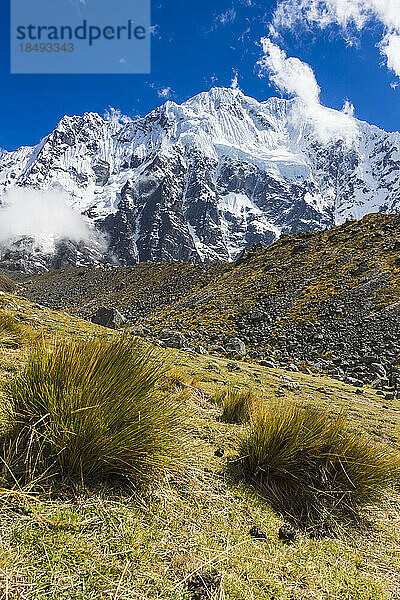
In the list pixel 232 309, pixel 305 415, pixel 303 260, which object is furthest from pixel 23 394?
pixel 303 260

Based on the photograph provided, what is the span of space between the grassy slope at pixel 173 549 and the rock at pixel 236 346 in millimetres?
13902

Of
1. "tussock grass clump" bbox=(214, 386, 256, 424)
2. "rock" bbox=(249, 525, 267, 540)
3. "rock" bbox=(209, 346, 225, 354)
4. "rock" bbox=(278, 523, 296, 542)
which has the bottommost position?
"rock" bbox=(209, 346, 225, 354)

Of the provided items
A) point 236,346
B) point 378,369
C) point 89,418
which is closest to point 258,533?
point 89,418

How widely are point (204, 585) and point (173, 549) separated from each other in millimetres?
231

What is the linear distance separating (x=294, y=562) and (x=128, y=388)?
132 centimetres

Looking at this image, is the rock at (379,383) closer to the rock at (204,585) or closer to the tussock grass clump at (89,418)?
Result: the tussock grass clump at (89,418)

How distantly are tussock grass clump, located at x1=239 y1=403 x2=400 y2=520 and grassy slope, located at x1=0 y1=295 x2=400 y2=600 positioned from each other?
17 centimetres

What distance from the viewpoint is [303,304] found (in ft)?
66.9

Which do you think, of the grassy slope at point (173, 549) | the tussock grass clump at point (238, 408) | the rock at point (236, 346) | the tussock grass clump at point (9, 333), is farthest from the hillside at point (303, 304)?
the grassy slope at point (173, 549)

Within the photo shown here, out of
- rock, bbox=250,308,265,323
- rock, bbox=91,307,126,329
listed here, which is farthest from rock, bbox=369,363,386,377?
rock, bbox=91,307,126,329

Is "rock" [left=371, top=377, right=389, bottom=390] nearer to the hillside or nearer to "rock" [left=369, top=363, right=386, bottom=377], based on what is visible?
the hillside

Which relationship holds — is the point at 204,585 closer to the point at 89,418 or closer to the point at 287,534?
the point at 287,534

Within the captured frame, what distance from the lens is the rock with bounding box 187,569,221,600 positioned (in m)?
1.32

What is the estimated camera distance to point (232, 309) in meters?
23.2
